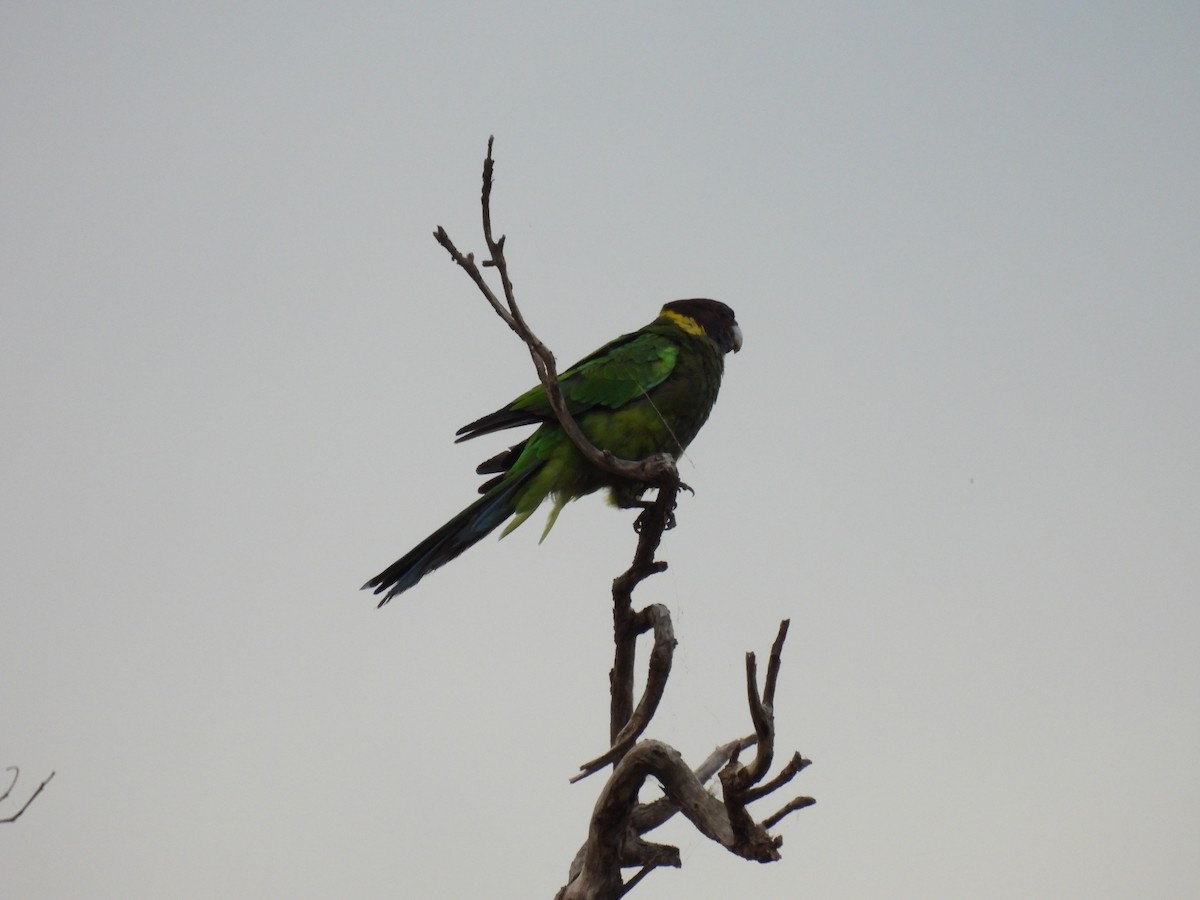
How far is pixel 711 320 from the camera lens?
16.7 feet

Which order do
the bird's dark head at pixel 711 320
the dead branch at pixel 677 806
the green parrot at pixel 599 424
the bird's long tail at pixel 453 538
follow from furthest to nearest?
the bird's dark head at pixel 711 320
the green parrot at pixel 599 424
the bird's long tail at pixel 453 538
the dead branch at pixel 677 806

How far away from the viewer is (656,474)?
130 inches

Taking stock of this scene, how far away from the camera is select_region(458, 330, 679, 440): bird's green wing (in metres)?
4.27

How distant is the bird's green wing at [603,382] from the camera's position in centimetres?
427

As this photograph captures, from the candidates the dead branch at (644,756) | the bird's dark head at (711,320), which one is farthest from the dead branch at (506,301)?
the bird's dark head at (711,320)

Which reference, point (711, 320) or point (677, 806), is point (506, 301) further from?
point (711, 320)

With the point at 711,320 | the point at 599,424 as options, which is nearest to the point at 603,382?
the point at 599,424

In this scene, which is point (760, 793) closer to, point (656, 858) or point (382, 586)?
point (656, 858)

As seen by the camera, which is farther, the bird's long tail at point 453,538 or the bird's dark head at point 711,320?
the bird's dark head at point 711,320

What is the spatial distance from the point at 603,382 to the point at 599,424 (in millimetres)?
180

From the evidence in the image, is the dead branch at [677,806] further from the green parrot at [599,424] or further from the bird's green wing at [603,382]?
the bird's green wing at [603,382]

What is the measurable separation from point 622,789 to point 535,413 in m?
1.83

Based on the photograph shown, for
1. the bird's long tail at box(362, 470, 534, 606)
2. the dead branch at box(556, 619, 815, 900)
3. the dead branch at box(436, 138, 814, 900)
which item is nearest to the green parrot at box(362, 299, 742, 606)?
the bird's long tail at box(362, 470, 534, 606)

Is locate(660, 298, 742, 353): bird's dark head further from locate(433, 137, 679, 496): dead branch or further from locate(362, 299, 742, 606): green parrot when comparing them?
locate(433, 137, 679, 496): dead branch
